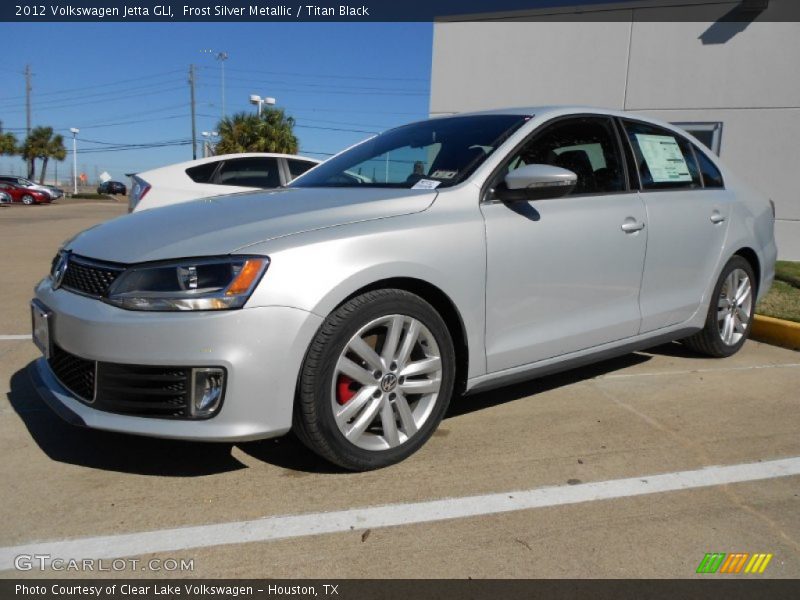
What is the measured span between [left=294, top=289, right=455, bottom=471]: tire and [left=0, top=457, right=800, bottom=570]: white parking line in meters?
0.31

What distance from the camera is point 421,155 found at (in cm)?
357

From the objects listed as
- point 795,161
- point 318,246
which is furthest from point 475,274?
point 795,161

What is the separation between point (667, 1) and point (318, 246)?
9.33 m

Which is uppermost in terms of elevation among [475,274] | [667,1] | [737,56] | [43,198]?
[667,1]

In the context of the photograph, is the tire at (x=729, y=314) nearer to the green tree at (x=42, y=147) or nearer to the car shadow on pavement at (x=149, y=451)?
the car shadow on pavement at (x=149, y=451)

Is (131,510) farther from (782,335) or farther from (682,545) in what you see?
(782,335)

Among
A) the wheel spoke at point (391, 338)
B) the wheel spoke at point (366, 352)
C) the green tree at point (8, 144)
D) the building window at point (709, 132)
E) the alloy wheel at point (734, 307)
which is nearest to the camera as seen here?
the wheel spoke at point (366, 352)

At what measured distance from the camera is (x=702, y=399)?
391 centimetres

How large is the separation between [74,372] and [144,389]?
0.42m

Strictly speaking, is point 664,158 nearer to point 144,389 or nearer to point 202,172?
point 144,389

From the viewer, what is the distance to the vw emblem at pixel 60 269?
2900mm

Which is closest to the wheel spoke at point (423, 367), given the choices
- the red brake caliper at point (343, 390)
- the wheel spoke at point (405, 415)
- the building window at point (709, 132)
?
the wheel spoke at point (405, 415)

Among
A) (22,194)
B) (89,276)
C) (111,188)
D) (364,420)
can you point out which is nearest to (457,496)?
(364,420)

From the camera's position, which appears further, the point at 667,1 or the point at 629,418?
the point at 667,1
